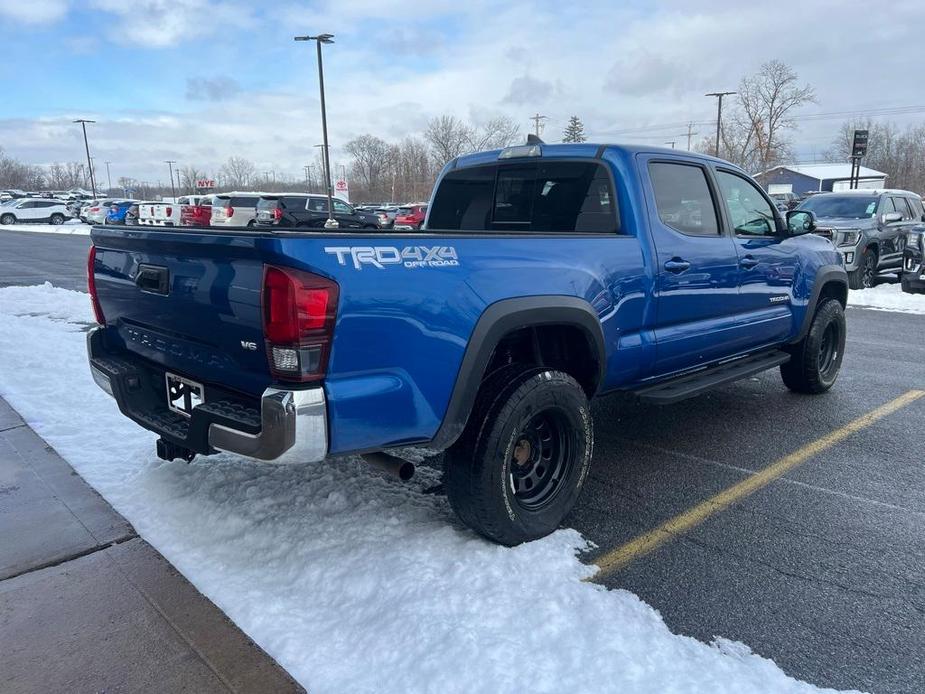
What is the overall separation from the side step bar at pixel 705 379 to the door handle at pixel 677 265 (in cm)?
72

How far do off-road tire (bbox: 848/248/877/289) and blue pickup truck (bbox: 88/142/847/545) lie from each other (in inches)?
382

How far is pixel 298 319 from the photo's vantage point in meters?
2.45

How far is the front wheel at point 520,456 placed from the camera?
307 centimetres

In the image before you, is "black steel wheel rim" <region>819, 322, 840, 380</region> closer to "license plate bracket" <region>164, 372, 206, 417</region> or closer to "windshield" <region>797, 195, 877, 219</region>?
"license plate bracket" <region>164, 372, 206, 417</region>

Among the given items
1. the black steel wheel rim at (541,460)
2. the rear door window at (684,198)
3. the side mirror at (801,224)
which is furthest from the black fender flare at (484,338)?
the side mirror at (801,224)

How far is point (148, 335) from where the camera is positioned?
11.1ft

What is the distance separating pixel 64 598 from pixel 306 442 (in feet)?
4.68

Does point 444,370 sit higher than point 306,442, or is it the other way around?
point 444,370

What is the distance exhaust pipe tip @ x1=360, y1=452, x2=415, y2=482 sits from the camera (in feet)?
9.88

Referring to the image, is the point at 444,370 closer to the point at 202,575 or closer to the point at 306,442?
the point at 306,442

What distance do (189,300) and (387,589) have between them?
1.48m

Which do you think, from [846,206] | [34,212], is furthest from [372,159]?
[846,206]

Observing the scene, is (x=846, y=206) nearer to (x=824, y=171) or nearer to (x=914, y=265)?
(x=914, y=265)

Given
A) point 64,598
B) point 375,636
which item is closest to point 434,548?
point 375,636
